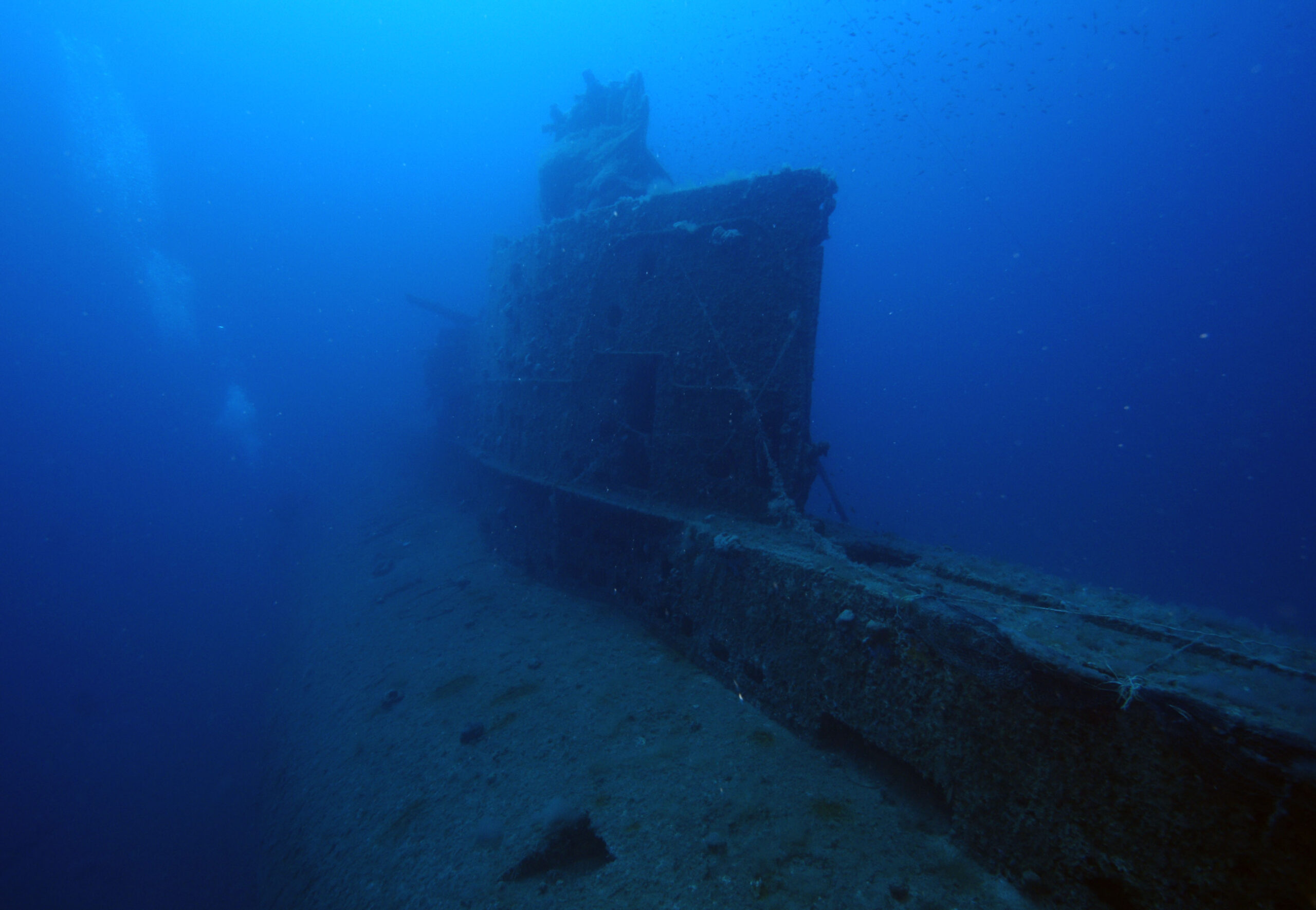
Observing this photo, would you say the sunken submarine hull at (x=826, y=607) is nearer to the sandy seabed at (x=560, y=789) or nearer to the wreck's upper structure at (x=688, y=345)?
the wreck's upper structure at (x=688, y=345)

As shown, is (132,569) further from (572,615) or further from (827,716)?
(827,716)

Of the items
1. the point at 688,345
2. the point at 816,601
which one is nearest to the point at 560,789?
the point at 816,601

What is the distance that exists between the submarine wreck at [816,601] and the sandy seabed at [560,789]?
286mm

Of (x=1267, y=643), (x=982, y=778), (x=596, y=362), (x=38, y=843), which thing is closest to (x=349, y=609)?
(x=596, y=362)

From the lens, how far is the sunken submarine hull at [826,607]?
1925 millimetres

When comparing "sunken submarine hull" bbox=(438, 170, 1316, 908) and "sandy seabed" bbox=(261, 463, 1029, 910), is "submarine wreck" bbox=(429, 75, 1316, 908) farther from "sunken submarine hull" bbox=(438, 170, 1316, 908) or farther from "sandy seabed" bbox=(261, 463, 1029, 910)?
"sandy seabed" bbox=(261, 463, 1029, 910)

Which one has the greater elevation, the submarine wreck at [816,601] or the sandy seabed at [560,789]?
the submarine wreck at [816,601]

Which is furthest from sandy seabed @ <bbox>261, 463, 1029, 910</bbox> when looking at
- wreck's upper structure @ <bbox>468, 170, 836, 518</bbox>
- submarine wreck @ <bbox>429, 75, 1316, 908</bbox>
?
wreck's upper structure @ <bbox>468, 170, 836, 518</bbox>

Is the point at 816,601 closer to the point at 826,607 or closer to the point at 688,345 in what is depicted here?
the point at 826,607

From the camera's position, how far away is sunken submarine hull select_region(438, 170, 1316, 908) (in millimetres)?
1925

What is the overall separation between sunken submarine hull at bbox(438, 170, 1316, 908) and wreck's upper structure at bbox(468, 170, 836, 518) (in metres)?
0.03

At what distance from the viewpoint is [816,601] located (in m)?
3.36

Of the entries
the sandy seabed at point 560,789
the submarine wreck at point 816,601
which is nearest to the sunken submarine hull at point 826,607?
the submarine wreck at point 816,601

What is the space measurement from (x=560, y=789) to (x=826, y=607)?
82.9 inches
